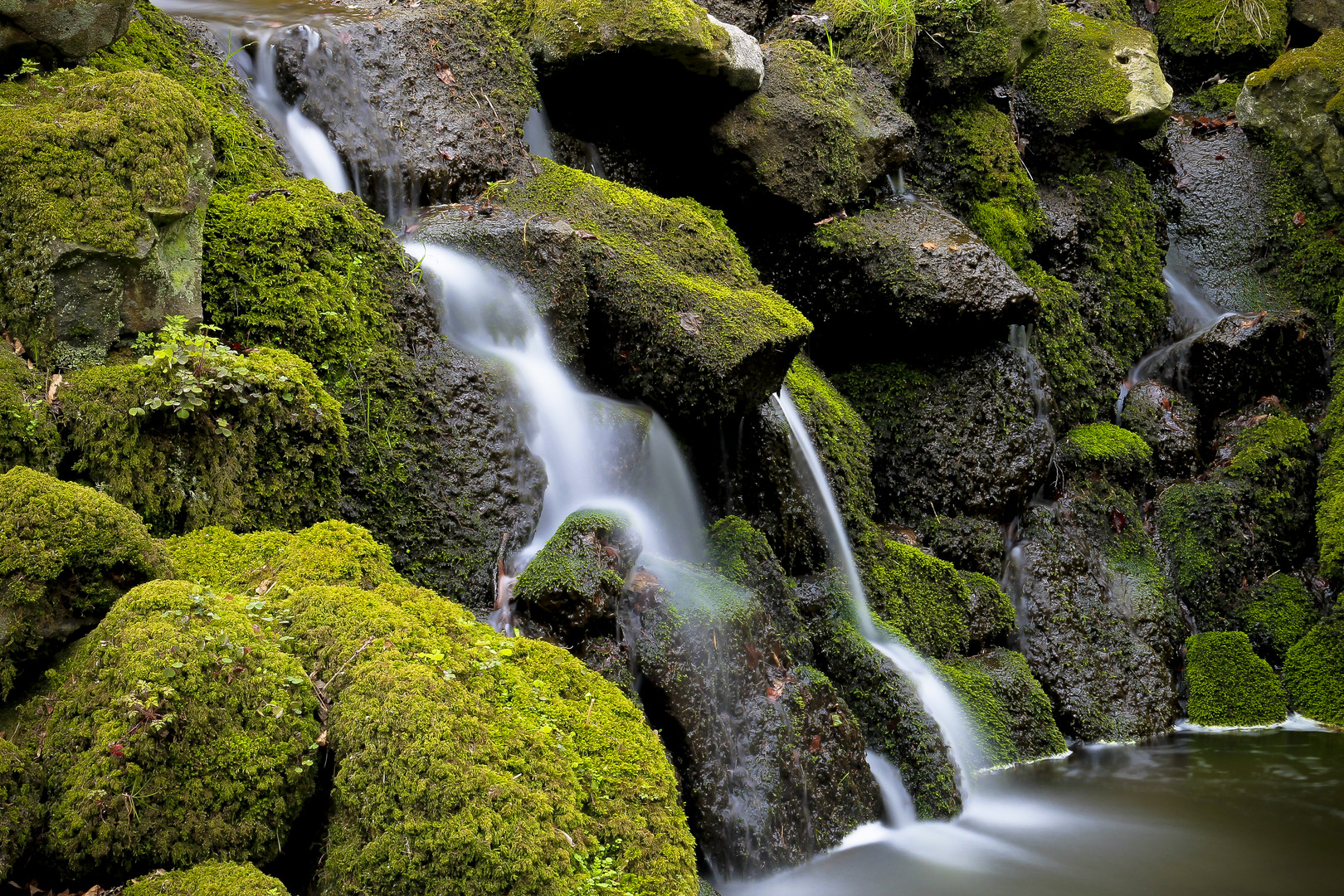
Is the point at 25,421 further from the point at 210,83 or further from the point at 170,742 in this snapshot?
the point at 210,83

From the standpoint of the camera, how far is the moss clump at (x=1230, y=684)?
7645 millimetres

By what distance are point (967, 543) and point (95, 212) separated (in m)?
6.25

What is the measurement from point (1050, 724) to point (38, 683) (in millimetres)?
6225

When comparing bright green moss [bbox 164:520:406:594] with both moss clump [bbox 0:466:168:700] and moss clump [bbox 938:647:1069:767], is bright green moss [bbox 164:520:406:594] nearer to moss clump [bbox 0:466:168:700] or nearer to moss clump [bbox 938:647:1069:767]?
moss clump [bbox 0:466:168:700]

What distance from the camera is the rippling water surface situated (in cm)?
470

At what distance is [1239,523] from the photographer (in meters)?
8.46

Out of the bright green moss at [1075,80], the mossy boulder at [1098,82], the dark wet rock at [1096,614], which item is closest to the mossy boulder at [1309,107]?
the mossy boulder at [1098,82]

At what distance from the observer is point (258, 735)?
2.57 m

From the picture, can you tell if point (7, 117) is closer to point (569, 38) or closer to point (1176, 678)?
point (569, 38)

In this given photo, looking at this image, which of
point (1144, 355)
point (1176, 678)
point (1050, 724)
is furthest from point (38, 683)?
point (1144, 355)

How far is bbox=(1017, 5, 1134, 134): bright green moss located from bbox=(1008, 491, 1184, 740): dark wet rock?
391 centimetres

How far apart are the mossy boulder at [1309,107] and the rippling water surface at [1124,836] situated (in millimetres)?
6222

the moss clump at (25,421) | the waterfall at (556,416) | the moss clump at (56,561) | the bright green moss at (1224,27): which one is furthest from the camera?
the bright green moss at (1224,27)

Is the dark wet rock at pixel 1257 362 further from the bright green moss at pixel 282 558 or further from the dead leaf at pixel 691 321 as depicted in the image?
the bright green moss at pixel 282 558
